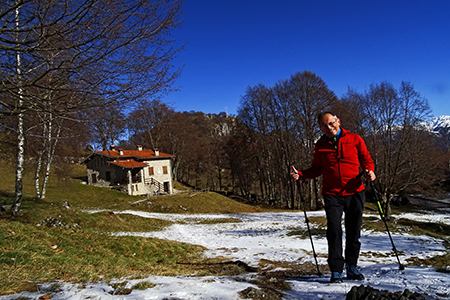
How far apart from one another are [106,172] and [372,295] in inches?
1325

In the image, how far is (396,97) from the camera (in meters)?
18.8

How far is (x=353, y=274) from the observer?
12.2 feet

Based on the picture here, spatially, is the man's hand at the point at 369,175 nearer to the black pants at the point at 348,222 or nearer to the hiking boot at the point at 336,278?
the black pants at the point at 348,222

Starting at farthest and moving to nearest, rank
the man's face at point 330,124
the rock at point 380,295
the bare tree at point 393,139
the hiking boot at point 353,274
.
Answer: the bare tree at point 393,139 → the man's face at point 330,124 → the hiking boot at point 353,274 → the rock at point 380,295

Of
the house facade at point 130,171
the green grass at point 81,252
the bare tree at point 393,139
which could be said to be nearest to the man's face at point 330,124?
the green grass at point 81,252

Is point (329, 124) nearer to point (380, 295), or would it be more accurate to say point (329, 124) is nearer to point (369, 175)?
point (369, 175)

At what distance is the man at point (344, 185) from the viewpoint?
380 cm

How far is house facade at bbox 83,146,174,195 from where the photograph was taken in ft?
103

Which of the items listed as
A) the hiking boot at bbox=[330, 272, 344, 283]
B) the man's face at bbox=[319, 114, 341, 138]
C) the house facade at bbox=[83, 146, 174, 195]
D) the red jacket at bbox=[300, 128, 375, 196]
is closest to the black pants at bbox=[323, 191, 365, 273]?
the red jacket at bbox=[300, 128, 375, 196]

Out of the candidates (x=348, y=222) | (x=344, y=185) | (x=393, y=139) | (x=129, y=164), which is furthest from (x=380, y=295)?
(x=129, y=164)

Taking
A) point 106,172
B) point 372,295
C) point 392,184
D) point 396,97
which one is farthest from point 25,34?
point 106,172

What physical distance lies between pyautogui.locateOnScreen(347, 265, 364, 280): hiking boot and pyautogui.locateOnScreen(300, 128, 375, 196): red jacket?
1.00m

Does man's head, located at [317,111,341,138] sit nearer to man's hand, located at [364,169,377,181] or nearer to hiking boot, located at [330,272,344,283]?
man's hand, located at [364,169,377,181]

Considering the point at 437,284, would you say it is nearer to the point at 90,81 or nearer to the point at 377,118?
the point at 90,81
